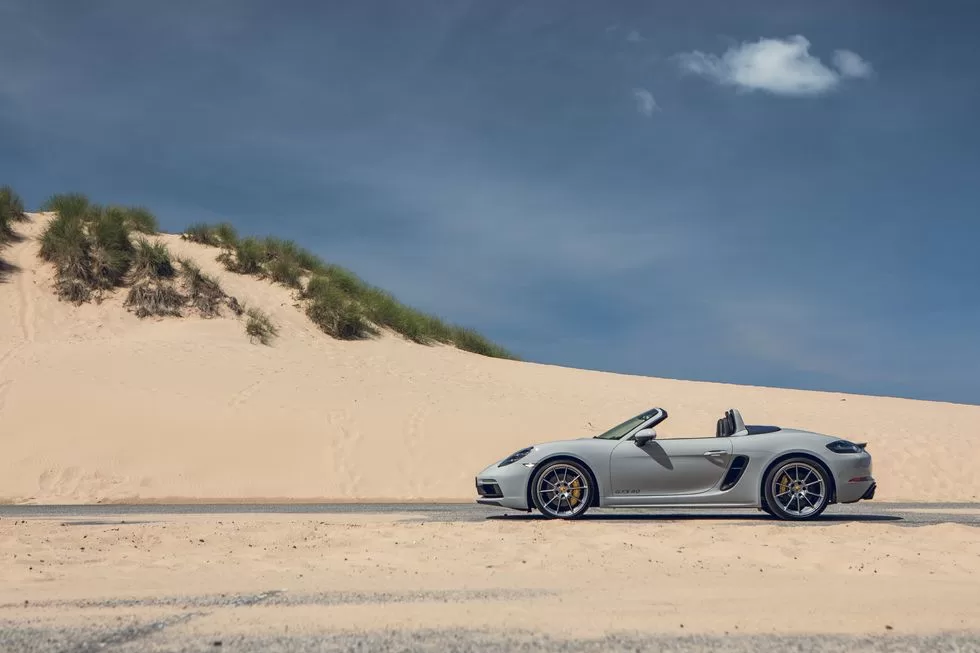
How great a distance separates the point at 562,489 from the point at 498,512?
1.95 m

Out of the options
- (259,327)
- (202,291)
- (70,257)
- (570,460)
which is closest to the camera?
(570,460)

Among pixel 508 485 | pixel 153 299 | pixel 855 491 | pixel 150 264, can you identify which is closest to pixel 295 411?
pixel 153 299

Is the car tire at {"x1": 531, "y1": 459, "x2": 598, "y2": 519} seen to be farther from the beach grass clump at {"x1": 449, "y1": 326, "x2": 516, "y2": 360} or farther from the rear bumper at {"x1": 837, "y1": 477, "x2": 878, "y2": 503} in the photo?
the beach grass clump at {"x1": 449, "y1": 326, "x2": 516, "y2": 360}

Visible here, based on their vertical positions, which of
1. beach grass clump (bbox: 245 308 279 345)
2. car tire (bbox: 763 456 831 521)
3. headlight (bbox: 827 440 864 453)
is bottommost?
car tire (bbox: 763 456 831 521)

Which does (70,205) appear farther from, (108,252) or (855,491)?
(855,491)

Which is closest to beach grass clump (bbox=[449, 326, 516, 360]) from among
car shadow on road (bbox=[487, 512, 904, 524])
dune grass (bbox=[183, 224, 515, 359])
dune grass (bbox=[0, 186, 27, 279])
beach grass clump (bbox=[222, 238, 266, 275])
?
dune grass (bbox=[183, 224, 515, 359])

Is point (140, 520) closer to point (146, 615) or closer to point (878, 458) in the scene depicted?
point (146, 615)

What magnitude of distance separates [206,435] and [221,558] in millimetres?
12541

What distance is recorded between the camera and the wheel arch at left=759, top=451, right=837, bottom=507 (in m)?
9.56

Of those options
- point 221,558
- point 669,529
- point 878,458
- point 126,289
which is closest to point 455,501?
point 669,529

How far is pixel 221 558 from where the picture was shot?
6.66m

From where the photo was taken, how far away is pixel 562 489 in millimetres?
9664

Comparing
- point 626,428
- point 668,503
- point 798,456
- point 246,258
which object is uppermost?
point 246,258

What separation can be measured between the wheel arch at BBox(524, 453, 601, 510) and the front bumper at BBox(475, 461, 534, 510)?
0.10 feet
